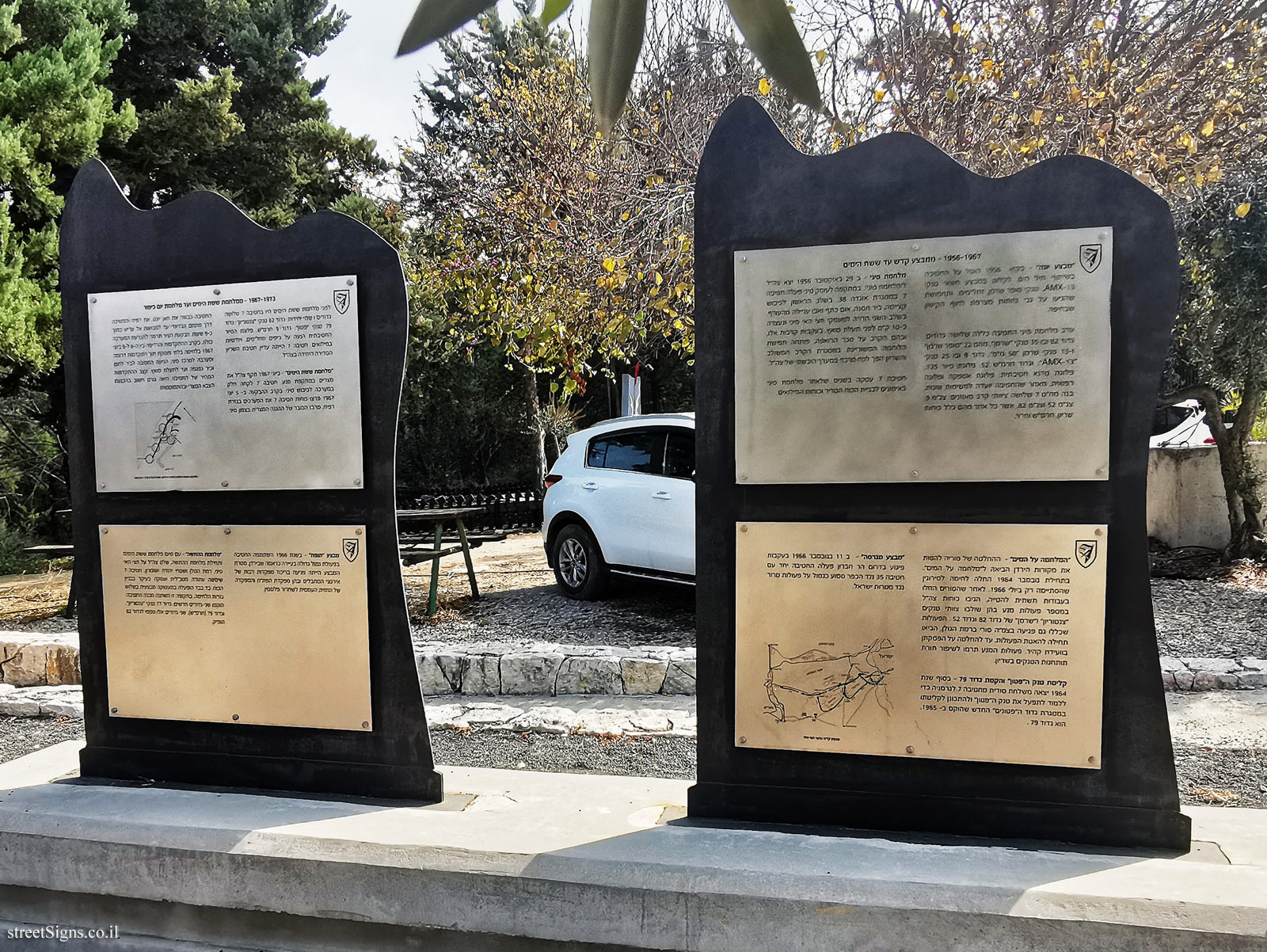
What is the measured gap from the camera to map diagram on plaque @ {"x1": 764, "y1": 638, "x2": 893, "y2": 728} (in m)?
2.75

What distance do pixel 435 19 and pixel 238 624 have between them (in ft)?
8.53

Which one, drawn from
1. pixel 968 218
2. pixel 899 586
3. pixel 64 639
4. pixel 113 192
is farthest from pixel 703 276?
pixel 64 639

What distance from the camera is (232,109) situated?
15453 mm

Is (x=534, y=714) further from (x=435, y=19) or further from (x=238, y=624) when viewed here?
(x=435, y=19)

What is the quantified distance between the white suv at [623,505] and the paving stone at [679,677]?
172cm

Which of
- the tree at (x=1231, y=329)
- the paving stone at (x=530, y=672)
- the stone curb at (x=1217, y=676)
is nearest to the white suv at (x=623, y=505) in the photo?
the paving stone at (x=530, y=672)

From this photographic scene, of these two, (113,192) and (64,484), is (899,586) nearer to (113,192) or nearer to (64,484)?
(113,192)

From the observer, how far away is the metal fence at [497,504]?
1580cm

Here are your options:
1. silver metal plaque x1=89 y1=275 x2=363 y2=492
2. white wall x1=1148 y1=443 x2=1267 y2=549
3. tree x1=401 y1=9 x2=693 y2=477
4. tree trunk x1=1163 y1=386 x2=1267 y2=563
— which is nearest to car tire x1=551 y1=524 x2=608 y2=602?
tree x1=401 y1=9 x2=693 y2=477

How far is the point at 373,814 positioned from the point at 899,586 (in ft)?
6.09

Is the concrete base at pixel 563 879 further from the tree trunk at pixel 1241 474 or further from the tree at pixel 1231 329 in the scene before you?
the tree trunk at pixel 1241 474

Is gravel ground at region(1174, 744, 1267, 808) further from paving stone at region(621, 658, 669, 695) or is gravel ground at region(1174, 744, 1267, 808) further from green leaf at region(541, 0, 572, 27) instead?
green leaf at region(541, 0, 572, 27)

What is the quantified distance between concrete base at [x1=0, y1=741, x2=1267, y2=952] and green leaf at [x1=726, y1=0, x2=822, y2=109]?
2023mm

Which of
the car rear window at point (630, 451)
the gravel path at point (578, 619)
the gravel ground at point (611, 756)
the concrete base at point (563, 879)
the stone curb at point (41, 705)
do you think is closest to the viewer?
the concrete base at point (563, 879)
